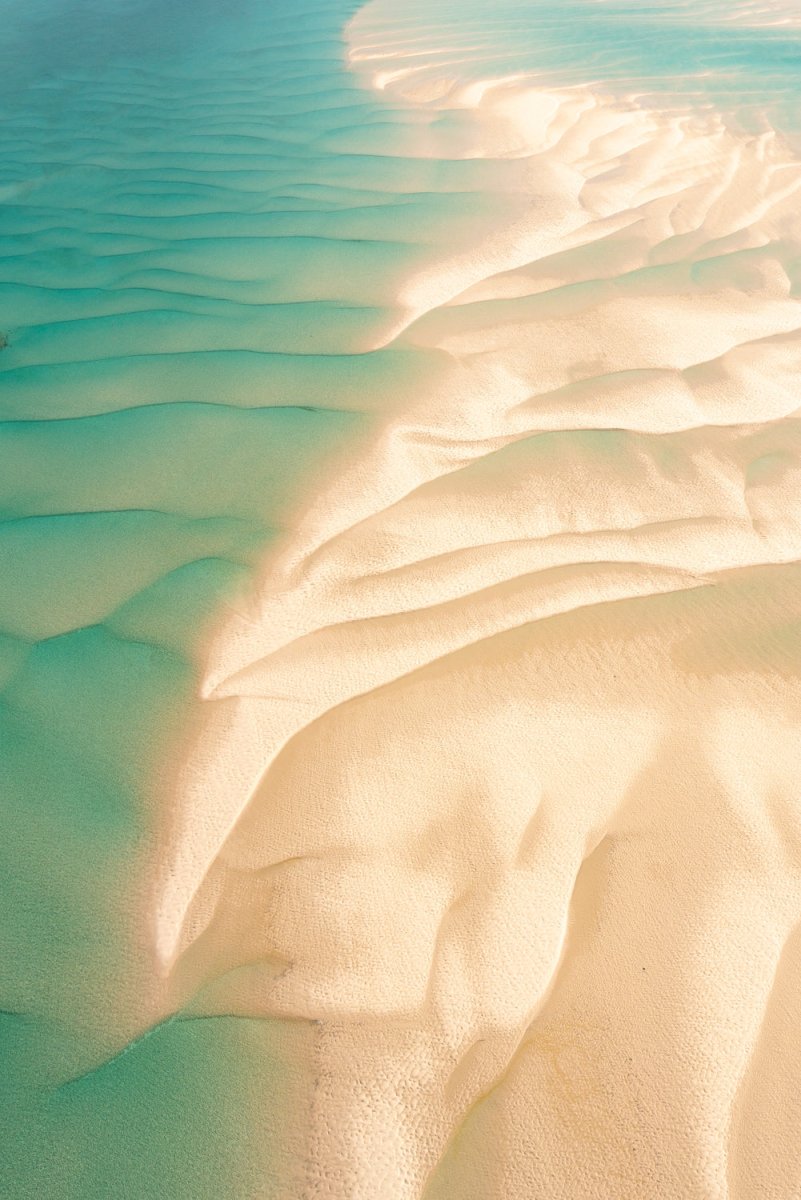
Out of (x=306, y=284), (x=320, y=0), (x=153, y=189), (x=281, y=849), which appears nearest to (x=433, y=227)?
(x=306, y=284)

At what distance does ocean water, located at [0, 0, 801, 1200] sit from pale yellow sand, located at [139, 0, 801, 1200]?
69mm

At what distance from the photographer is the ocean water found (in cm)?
90

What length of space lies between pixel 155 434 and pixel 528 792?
43.3 inches

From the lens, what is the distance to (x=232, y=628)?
1380 millimetres

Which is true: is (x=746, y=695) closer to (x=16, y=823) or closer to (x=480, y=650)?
(x=480, y=650)

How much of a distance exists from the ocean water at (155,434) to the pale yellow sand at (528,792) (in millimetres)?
69

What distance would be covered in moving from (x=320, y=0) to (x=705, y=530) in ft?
20.3

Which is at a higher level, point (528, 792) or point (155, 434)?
point (155, 434)

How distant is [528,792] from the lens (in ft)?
3.82

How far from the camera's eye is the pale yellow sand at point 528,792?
0.89 meters

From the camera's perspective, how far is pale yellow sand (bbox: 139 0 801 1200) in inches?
35.1

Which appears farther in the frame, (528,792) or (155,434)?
(155,434)

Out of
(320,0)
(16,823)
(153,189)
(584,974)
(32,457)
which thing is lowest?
(584,974)

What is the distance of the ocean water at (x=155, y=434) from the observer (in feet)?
2.94
